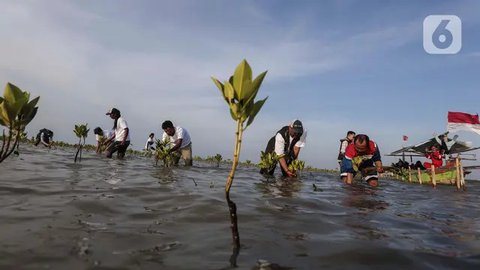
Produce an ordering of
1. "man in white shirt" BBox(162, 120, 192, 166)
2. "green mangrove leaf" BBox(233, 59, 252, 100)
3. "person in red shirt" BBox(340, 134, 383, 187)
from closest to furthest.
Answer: "green mangrove leaf" BBox(233, 59, 252, 100) < "person in red shirt" BBox(340, 134, 383, 187) < "man in white shirt" BBox(162, 120, 192, 166)

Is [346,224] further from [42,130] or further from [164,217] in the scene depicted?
[42,130]

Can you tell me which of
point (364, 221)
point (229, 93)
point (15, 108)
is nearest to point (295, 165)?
point (364, 221)

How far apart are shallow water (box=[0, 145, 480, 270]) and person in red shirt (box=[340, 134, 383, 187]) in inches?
162

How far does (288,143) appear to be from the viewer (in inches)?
395

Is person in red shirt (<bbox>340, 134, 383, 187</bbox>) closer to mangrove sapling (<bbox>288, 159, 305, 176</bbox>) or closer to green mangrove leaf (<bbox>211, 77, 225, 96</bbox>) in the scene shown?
mangrove sapling (<bbox>288, 159, 305, 176</bbox>)

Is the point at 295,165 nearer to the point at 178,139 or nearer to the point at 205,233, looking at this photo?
the point at 178,139

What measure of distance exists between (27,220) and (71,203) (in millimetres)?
760

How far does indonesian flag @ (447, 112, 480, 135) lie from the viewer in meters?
19.9

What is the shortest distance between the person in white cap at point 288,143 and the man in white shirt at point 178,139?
10.4 ft

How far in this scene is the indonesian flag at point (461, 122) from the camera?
19.9 meters

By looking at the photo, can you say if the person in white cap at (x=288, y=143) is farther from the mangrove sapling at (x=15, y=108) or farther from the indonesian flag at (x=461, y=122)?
the indonesian flag at (x=461, y=122)

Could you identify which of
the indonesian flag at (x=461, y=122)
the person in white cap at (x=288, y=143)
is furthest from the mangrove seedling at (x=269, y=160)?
the indonesian flag at (x=461, y=122)

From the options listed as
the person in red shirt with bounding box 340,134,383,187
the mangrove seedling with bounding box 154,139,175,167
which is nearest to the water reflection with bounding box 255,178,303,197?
the person in red shirt with bounding box 340,134,383,187

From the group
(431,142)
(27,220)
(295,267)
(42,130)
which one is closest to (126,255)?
(295,267)
